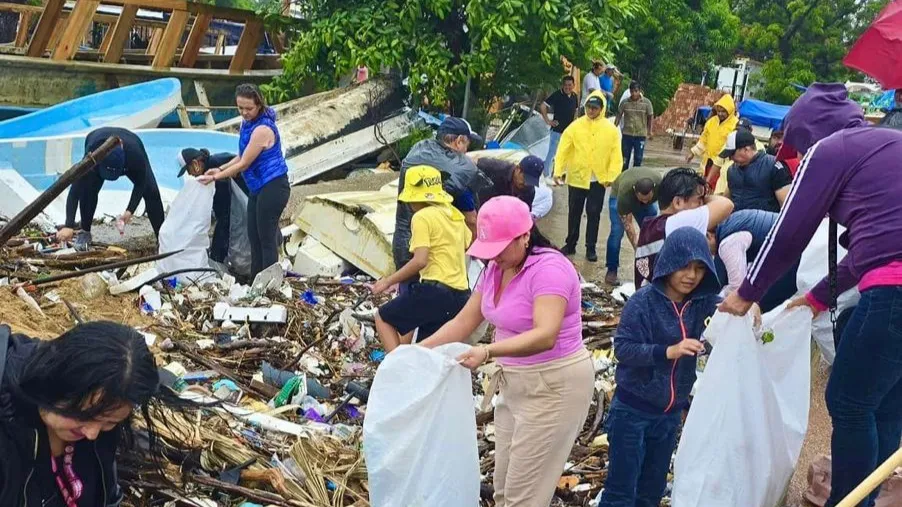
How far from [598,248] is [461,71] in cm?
360

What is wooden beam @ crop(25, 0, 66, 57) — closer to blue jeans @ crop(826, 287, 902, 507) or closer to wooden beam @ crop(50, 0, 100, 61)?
wooden beam @ crop(50, 0, 100, 61)

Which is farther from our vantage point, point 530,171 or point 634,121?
point 634,121

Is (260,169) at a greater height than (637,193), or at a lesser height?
lesser

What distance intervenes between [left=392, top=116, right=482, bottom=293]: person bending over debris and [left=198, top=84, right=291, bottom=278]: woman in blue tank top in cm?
122

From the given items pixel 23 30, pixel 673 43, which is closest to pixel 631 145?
pixel 23 30

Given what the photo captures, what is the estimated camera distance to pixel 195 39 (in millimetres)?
14812

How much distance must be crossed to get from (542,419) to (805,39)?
2764 cm

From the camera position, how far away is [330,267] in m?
7.64

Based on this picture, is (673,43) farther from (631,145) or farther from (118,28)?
(118,28)

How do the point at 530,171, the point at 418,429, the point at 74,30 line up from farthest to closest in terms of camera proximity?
the point at 74,30
the point at 530,171
the point at 418,429

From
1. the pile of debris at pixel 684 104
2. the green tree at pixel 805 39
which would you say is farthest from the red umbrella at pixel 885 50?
the green tree at pixel 805 39

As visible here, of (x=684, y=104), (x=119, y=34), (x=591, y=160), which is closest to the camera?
(x=591, y=160)

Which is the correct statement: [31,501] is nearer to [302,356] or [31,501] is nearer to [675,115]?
[302,356]

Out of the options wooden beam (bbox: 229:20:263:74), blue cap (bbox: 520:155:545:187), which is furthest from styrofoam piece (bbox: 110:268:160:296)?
wooden beam (bbox: 229:20:263:74)
